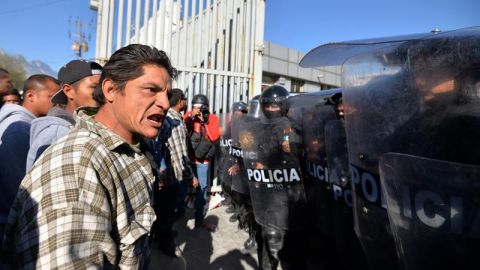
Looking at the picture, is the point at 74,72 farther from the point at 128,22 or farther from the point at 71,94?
the point at 128,22

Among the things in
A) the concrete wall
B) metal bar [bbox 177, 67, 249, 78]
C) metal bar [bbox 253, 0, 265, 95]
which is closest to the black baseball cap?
metal bar [bbox 177, 67, 249, 78]

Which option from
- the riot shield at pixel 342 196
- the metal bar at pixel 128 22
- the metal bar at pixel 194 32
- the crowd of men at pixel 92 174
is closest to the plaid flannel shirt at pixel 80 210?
the crowd of men at pixel 92 174

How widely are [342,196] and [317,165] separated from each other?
482 millimetres

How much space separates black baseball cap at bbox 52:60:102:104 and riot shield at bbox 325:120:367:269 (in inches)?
60.5

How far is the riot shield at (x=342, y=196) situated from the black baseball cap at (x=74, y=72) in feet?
5.04

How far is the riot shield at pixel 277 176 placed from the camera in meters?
2.21

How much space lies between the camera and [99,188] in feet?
2.89

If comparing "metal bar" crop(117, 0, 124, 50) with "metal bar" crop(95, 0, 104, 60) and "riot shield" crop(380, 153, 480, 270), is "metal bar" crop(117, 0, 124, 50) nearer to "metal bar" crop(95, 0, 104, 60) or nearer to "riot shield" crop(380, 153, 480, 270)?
"metal bar" crop(95, 0, 104, 60)

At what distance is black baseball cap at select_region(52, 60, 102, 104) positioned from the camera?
196 centimetres

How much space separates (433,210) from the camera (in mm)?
701

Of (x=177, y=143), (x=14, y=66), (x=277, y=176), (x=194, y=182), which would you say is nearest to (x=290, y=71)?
(x=194, y=182)

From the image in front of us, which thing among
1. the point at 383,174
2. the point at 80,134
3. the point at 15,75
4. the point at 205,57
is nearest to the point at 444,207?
the point at 383,174

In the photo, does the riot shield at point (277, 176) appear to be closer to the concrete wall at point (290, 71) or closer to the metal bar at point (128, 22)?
the metal bar at point (128, 22)

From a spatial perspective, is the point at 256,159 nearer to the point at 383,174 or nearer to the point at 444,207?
the point at 383,174
